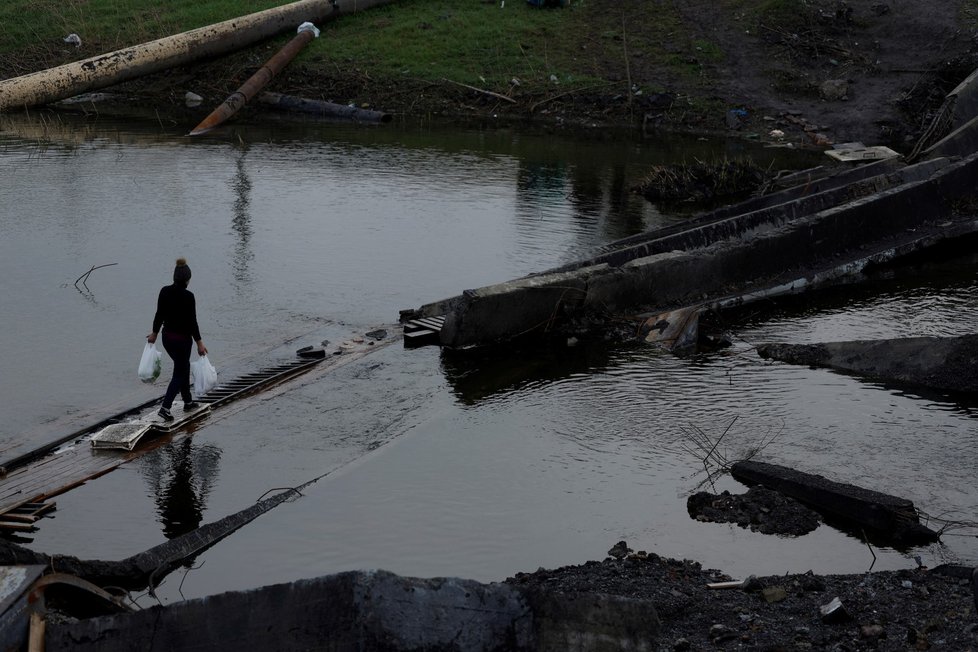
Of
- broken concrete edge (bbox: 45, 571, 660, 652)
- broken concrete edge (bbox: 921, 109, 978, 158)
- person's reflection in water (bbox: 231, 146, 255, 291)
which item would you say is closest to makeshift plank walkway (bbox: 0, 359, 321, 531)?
broken concrete edge (bbox: 45, 571, 660, 652)

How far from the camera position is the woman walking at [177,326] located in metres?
9.55

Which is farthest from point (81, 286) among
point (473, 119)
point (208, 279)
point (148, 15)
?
point (148, 15)

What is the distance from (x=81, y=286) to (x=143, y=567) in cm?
703

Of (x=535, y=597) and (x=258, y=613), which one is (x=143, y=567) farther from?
(x=535, y=597)

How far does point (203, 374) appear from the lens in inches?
378

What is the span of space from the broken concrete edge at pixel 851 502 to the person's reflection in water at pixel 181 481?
4.19 metres

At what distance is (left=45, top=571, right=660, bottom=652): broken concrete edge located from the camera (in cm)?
547

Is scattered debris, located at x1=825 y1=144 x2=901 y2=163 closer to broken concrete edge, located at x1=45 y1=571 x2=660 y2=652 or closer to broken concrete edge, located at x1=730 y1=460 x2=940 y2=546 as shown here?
broken concrete edge, located at x1=730 y1=460 x2=940 y2=546

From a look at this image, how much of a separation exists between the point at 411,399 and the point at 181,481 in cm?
253

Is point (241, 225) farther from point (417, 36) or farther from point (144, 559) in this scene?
point (417, 36)

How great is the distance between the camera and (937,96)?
2477cm

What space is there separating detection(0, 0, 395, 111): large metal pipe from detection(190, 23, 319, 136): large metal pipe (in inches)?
30.0

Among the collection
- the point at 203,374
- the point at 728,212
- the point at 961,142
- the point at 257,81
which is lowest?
the point at 203,374

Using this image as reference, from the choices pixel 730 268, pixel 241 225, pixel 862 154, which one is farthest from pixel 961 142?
pixel 241 225
